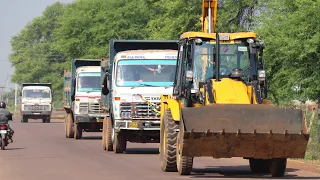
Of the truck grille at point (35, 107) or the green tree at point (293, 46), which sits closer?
the green tree at point (293, 46)

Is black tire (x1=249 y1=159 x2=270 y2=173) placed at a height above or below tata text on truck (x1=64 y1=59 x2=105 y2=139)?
below

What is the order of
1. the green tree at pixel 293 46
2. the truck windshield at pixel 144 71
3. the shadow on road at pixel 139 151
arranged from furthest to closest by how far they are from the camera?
the green tree at pixel 293 46 < the shadow on road at pixel 139 151 < the truck windshield at pixel 144 71

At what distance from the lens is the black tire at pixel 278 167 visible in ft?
55.7

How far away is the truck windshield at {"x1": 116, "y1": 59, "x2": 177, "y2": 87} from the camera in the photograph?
80.6 ft

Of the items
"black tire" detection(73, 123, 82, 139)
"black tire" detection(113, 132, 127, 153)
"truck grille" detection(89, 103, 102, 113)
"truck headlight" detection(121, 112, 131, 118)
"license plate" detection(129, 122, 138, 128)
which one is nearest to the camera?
"license plate" detection(129, 122, 138, 128)

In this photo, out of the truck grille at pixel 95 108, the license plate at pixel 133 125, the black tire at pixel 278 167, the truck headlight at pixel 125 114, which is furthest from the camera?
the truck grille at pixel 95 108

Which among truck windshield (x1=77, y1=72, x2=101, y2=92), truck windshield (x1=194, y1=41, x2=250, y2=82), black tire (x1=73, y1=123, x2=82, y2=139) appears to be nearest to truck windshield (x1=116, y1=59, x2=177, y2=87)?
truck windshield (x1=194, y1=41, x2=250, y2=82)

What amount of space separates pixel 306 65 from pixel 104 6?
148 ft

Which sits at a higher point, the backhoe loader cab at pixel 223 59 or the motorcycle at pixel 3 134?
the backhoe loader cab at pixel 223 59

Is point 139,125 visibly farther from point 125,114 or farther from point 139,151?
point 139,151

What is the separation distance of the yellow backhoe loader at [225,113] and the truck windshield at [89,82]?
15.5 meters

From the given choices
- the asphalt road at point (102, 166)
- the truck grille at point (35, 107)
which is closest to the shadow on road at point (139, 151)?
the asphalt road at point (102, 166)

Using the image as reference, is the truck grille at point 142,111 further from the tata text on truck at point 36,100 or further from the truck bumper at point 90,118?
the tata text on truck at point 36,100

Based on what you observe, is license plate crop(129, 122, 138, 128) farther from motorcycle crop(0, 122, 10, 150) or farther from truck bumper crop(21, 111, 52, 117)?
truck bumper crop(21, 111, 52, 117)
